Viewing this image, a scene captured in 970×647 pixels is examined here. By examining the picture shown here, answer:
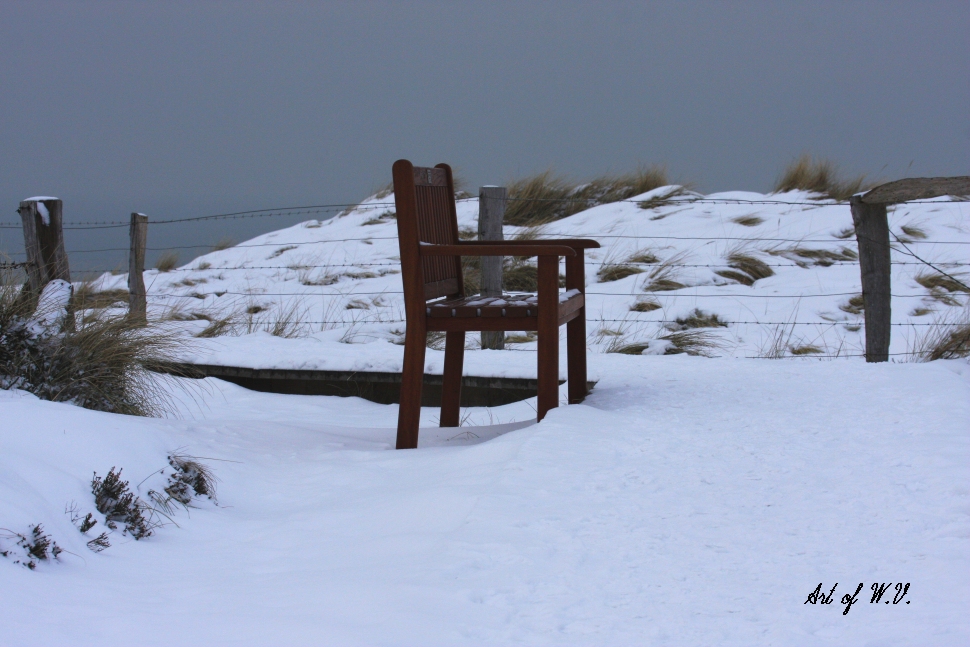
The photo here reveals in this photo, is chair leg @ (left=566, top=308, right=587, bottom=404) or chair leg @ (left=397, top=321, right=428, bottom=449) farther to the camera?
chair leg @ (left=566, top=308, right=587, bottom=404)

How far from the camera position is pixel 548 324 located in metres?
3.20

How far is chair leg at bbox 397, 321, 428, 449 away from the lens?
333cm

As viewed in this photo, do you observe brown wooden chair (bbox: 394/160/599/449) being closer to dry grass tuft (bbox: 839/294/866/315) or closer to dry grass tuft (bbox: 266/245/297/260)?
dry grass tuft (bbox: 839/294/866/315)

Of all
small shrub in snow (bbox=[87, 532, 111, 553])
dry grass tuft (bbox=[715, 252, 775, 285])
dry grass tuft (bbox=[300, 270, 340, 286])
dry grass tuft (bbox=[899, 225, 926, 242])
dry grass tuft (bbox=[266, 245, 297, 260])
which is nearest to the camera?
small shrub in snow (bbox=[87, 532, 111, 553])

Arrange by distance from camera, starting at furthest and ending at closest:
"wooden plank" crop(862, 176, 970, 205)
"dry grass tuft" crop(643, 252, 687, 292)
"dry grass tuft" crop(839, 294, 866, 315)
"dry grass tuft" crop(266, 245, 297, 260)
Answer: "dry grass tuft" crop(266, 245, 297, 260)
"dry grass tuft" crop(643, 252, 687, 292)
"dry grass tuft" crop(839, 294, 866, 315)
"wooden plank" crop(862, 176, 970, 205)

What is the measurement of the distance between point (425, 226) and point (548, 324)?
0.73 metres

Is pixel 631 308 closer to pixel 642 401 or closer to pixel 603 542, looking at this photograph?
pixel 642 401

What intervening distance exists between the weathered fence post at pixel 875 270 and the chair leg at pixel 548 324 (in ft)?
8.25

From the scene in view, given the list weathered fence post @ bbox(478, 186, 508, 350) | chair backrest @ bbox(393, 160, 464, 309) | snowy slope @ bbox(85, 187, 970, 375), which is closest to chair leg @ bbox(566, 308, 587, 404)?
chair backrest @ bbox(393, 160, 464, 309)

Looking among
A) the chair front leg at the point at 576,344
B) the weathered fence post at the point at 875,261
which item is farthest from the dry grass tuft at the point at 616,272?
the chair front leg at the point at 576,344

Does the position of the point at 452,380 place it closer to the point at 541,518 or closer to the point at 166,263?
the point at 541,518

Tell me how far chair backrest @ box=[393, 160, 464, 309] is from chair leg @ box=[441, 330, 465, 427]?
238 millimetres

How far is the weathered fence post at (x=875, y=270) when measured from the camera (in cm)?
491

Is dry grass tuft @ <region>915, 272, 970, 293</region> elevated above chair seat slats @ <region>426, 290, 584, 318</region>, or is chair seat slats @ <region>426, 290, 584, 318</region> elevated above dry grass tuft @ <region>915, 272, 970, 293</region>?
chair seat slats @ <region>426, 290, 584, 318</region>
